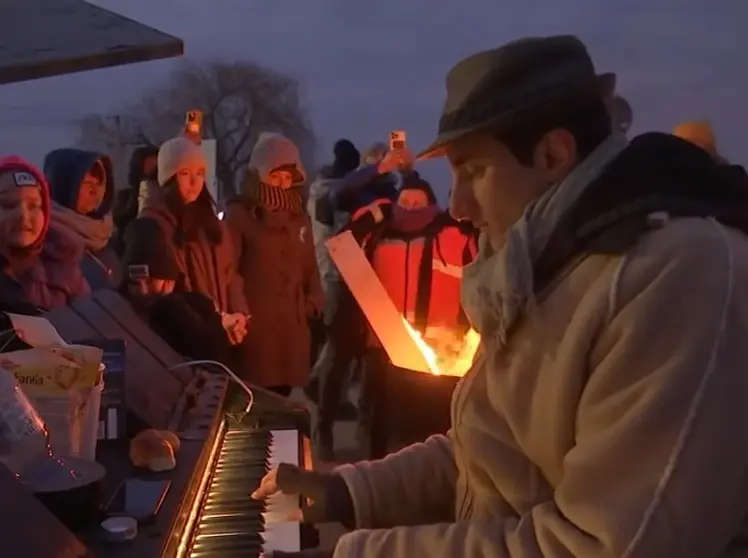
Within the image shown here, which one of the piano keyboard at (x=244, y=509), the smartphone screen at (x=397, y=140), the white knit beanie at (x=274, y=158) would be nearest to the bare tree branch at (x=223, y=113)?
the smartphone screen at (x=397, y=140)

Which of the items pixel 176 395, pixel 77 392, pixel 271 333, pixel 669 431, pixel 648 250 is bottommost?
pixel 271 333

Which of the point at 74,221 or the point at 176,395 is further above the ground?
the point at 74,221

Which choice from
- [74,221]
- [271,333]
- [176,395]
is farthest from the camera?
[271,333]

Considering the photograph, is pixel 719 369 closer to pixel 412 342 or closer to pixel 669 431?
pixel 669 431

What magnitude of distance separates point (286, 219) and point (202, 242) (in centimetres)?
57

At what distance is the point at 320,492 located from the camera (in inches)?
60.6

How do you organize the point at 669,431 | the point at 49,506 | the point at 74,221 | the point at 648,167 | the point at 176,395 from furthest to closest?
the point at 74,221, the point at 176,395, the point at 49,506, the point at 648,167, the point at 669,431

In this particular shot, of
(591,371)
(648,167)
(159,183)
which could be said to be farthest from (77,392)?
(159,183)

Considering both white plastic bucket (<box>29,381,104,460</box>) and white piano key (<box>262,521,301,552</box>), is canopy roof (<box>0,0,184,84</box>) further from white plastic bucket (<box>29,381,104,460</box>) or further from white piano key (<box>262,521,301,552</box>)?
white piano key (<box>262,521,301,552</box>)

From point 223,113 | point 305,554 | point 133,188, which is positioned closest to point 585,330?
point 305,554

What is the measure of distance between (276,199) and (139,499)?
111 inches

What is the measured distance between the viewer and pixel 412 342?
3594mm

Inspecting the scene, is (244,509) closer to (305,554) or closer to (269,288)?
(305,554)

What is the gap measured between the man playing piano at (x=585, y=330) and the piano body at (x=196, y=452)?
0.41 m
